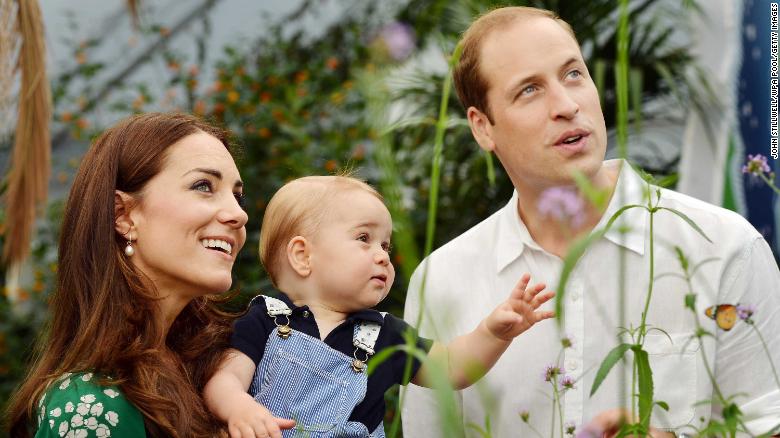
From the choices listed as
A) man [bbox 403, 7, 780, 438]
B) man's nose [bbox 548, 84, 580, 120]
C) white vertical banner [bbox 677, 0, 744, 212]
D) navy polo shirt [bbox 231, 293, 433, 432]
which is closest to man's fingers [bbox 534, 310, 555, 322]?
navy polo shirt [bbox 231, 293, 433, 432]

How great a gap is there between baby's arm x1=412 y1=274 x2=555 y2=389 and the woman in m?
0.47

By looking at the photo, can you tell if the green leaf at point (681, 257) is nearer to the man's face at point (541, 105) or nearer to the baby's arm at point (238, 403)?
the baby's arm at point (238, 403)

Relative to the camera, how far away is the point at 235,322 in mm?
2227

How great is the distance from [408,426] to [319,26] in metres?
3.98

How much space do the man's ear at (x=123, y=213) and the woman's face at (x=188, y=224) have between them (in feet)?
0.03

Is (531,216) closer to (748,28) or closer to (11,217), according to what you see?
(11,217)

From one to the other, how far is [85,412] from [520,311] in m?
0.80

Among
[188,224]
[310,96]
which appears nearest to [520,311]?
[188,224]

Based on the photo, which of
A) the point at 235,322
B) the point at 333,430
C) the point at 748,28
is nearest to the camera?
the point at 333,430

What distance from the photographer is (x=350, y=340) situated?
2.19 m

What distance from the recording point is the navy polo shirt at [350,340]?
7.05ft

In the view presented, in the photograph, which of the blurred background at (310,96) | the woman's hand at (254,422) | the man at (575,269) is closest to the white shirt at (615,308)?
the man at (575,269)

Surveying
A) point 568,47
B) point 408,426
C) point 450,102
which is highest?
point 450,102

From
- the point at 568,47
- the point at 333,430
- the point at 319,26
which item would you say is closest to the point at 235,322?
the point at 333,430
